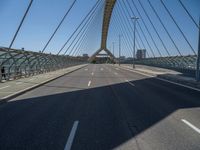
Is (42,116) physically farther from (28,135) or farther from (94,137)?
(94,137)

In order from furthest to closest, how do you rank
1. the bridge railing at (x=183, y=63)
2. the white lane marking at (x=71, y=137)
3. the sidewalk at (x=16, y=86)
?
1. the bridge railing at (x=183, y=63)
2. the sidewalk at (x=16, y=86)
3. the white lane marking at (x=71, y=137)

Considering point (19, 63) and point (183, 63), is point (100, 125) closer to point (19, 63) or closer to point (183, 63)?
point (19, 63)

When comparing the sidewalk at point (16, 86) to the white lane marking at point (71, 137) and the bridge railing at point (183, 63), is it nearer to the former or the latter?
the white lane marking at point (71, 137)

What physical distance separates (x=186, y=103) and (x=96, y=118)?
4.60 meters

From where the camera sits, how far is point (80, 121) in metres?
7.44

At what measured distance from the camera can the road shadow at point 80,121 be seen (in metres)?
5.58

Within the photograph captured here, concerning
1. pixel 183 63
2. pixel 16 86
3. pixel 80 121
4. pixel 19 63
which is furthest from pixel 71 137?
pixel 183 63

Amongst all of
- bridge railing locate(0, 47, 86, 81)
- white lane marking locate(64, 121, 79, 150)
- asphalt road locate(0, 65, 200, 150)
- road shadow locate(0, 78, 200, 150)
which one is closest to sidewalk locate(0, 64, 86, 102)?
bridge railing locate(0, 47, 86, 81)

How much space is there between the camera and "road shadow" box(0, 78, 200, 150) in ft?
18.3

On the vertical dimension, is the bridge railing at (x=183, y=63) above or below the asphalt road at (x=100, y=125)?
below

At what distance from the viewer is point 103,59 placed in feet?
571

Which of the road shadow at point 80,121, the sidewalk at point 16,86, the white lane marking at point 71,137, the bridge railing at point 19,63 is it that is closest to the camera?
the white lane marking at point 71,137

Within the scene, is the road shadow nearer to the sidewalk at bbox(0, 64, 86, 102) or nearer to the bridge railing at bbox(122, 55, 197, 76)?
the sidewalk at bbox(0, 64, 86, 102)

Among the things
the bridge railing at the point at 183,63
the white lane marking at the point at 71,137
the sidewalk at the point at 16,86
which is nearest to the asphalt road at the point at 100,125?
the white lane marking at the point at 71,137
